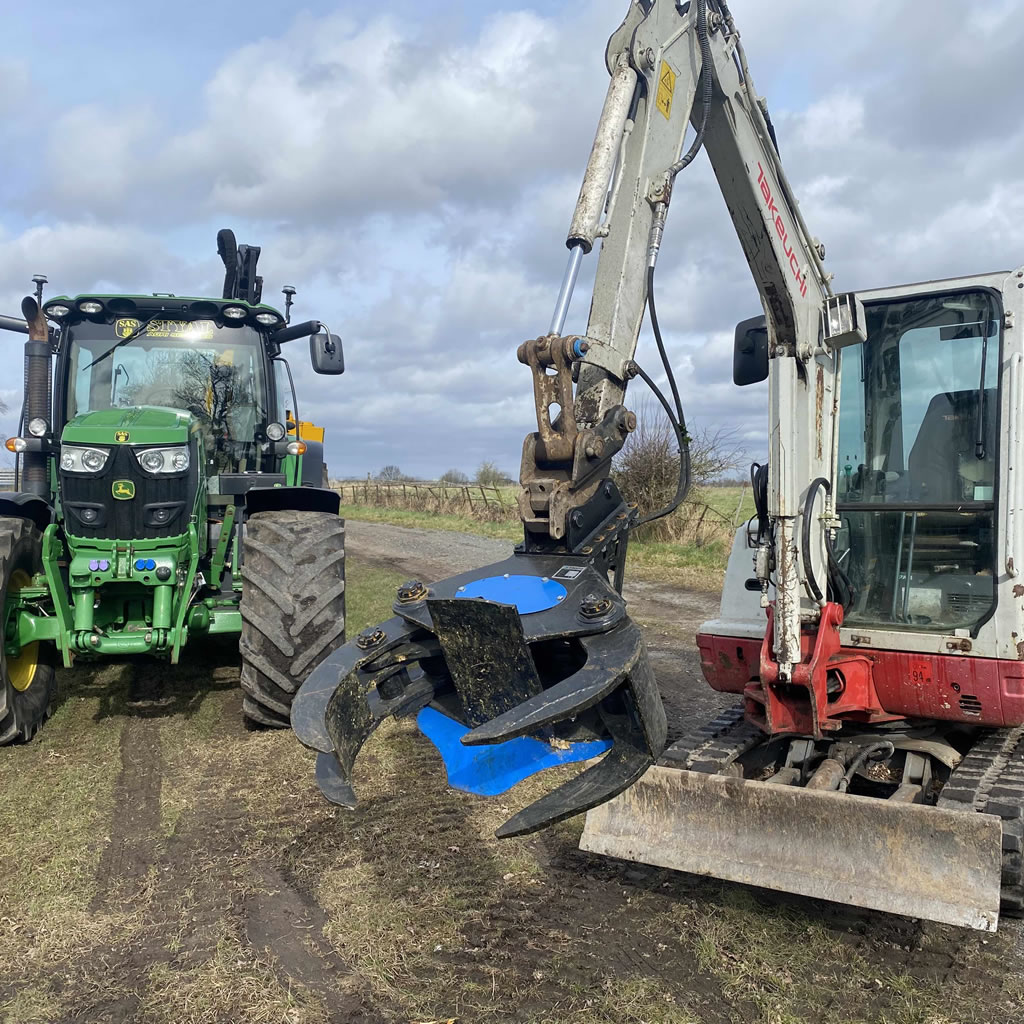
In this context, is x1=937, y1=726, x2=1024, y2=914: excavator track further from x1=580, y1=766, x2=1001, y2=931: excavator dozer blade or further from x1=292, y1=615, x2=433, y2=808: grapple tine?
x1=292, y1=615, x2=433, y2=808: grapple tine

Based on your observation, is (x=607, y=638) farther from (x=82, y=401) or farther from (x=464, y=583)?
(x=82, y=401)

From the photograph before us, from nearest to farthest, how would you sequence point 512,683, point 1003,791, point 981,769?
point 512,683, point 1003,791, point 981,769

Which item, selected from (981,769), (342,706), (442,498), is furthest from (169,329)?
(442,498)

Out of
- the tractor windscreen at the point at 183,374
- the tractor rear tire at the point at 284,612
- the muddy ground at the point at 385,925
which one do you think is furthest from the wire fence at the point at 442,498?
the muddy ground at the point at 385,925

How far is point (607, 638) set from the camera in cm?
256

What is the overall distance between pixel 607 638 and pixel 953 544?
2.33 metres

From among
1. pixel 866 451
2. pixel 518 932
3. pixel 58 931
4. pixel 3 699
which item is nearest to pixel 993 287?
pixel 866 451

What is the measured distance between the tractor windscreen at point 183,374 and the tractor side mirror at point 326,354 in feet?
1.90

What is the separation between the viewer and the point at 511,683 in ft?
8.68

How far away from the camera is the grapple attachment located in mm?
2406

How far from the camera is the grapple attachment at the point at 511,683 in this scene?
2.41 m

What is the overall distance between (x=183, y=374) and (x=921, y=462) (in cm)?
510

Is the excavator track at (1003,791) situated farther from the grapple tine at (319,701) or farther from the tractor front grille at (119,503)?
the tractor front grille at (119,503)

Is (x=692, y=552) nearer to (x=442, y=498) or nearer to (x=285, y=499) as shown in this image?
(x=285, y=499)
